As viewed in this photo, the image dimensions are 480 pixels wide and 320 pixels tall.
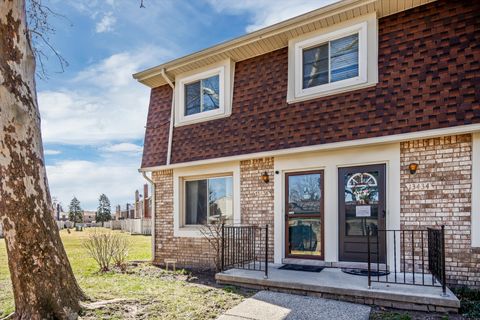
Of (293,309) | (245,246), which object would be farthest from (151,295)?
(245,246)

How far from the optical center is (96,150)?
2430cm

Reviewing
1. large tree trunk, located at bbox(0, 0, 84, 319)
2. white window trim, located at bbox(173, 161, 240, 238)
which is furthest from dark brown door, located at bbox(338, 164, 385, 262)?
large tree trunk, located at bbox(0, 0, 84, 319)

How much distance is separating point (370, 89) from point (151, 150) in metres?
5.50

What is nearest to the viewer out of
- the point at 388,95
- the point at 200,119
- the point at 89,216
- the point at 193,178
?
the point at 388,95

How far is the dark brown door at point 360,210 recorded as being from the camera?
5574 mm

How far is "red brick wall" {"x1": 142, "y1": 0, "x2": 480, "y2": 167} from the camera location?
4.95 m

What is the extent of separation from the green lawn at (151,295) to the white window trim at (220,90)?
3.58 m

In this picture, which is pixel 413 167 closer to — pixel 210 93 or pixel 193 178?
pixel 210 93

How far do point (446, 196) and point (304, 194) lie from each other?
7.87 ft

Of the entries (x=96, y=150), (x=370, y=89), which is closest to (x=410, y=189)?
(x=370, y=89)

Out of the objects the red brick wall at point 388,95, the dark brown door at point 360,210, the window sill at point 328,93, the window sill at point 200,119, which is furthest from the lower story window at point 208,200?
the dark brown door at point 360,210

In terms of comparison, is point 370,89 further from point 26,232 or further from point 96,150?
point 96,150

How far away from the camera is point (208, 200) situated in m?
7.79

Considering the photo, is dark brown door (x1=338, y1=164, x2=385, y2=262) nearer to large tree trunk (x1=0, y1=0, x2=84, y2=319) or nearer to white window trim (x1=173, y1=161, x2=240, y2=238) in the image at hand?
white window trim (x1=173, y1=161, x2=240, y2=238)
